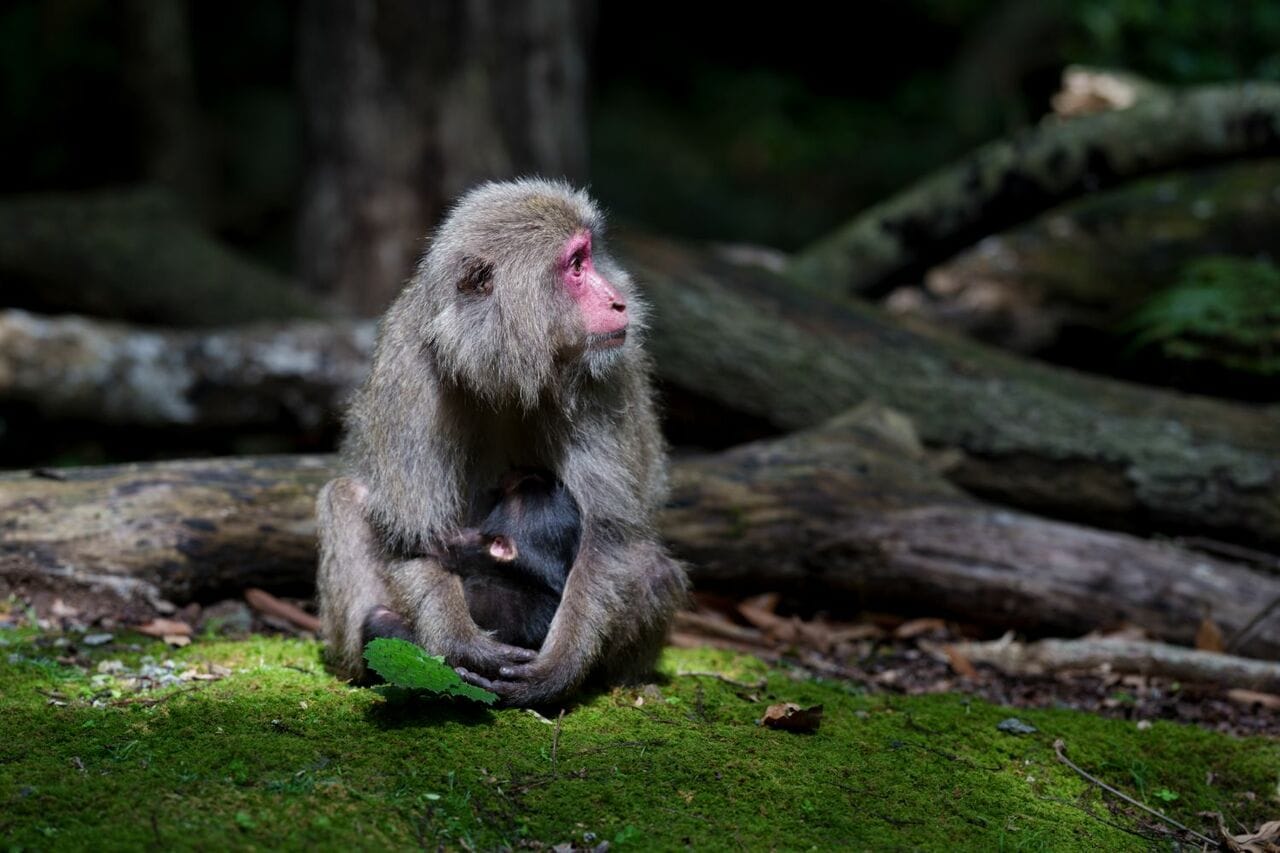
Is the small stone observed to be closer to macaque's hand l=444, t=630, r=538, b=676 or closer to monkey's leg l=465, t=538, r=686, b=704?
monkey's leg l=465, t=538, r=686, b=704

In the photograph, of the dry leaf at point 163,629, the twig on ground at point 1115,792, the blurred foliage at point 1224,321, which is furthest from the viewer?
the blurred foliage at point 1224,321

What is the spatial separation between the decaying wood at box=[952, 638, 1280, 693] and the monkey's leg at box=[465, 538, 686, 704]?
6.83ft

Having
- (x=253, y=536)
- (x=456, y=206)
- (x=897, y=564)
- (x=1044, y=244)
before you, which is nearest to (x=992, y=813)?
(x=897, y=564)

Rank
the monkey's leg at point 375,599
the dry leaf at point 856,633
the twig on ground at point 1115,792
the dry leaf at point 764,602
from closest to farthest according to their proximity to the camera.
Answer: the twig on ground at point 1115,792, the monkey's leg at point 375,599, the dry leaf at point 856,633, the dry leaf at point 764,602

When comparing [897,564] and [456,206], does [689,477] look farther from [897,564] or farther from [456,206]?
[456,206]

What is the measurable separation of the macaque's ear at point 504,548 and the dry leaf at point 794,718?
3.84 feet

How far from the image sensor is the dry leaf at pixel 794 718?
4582mm

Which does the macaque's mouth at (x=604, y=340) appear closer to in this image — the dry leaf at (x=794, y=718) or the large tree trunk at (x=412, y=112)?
the dry leaf at (x=794, y=718)

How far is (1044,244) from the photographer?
33.8ft

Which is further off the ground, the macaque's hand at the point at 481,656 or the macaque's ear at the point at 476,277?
the macaque's ear at the point at 476,277

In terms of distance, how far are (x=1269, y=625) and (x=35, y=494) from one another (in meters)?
6.00

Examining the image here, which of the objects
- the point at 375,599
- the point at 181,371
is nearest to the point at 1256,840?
the point at 375,599

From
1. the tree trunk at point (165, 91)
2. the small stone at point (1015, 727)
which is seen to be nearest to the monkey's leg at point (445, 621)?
the small stone at point (1015, 727)

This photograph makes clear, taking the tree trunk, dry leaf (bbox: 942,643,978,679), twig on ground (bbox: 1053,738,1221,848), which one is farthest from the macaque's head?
the tree trunk
